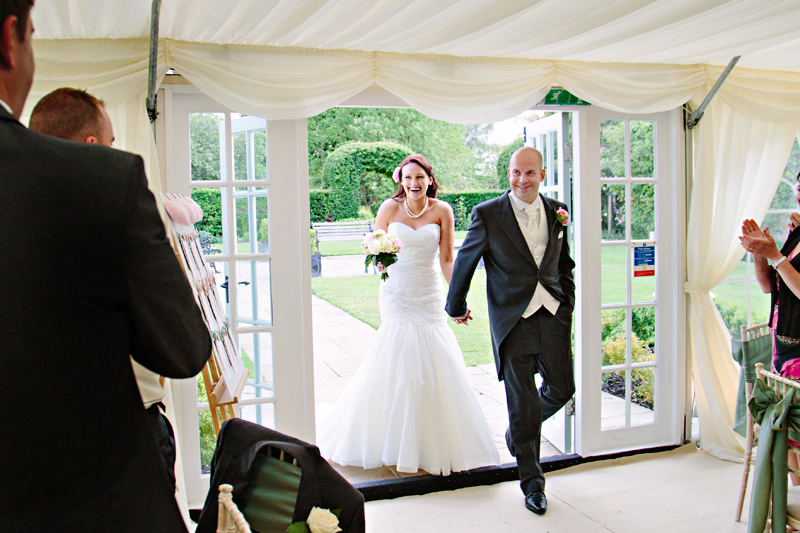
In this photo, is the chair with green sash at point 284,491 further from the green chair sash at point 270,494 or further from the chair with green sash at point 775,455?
the chair with green sash at point 775,455

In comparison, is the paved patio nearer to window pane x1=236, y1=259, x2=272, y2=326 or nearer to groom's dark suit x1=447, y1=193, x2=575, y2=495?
groom's dark suit x1=447, y1=193, x2=575, y2=495

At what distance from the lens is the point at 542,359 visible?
3812 millimetres

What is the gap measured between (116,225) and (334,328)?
901 centimetres

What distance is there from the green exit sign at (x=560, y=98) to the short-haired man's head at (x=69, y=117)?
3.11 metres

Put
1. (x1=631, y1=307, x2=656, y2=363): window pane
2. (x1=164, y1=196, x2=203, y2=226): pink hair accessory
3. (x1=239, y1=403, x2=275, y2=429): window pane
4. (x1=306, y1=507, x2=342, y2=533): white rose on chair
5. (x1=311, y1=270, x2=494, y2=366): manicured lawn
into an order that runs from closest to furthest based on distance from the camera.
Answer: (x1=306, y1=507, x2=342, y2=533): white rose on chair
(x1=164, y1=196, x2=203, y2=226): pink hair accessory
(x1=239, y1=403, x2=275, y2=429): window pane
(x1=631, y1=307, x2=656, y2=363): window pane
(x1=311, y1=270, x2=494, y2=366): manicured lawn

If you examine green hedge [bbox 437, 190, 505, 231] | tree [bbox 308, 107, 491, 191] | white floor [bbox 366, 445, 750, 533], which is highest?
tree [bbox 308, 107, 491, 191]

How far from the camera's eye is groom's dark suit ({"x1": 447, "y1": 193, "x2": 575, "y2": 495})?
3.75 m

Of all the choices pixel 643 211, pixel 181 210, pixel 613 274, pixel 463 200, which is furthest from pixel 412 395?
pixel 463 200

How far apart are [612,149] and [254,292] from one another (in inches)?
102

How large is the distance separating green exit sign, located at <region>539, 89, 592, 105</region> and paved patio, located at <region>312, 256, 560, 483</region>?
2373mm

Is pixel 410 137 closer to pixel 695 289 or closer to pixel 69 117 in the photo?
pixel 695 289

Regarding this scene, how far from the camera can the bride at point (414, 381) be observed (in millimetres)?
4082

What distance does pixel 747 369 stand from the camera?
11.1ft

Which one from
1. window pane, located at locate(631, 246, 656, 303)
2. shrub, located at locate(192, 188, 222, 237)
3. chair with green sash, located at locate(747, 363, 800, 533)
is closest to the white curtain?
window pane, located at locate(631, 246, 656, 303)
